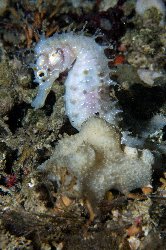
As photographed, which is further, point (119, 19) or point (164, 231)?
point (119, 19)

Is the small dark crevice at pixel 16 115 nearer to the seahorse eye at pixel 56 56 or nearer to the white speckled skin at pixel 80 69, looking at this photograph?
the white speckled skin at pixel 80 69

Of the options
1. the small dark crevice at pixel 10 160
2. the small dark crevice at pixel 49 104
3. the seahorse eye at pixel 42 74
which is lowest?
the small dark crevice at pixel 10 160

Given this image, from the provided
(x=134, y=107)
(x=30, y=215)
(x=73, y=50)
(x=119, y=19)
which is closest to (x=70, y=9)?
(x=119, y=19)

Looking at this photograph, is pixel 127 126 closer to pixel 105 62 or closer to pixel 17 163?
pixel 105 62

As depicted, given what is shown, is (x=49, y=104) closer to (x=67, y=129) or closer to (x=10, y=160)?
(x=67, y=129)

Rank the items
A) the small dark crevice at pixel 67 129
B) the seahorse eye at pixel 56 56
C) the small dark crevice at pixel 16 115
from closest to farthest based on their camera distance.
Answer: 1. the seahorse eye at pixel 56 56
2. the small dark crevice at pixel 67 129
3. the small dark crevice at pixel 16 115

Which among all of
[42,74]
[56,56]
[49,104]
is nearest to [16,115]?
[49,104]

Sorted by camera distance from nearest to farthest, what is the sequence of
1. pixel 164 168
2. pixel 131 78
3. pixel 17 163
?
pixel 164 168, pixel 17 163, pixel 131 78

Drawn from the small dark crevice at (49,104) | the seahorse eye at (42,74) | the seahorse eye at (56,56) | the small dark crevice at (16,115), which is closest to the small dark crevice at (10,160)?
the small dark crevice at (16,115)
